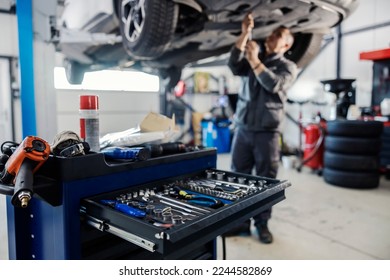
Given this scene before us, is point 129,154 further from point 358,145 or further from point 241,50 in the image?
point 358,145

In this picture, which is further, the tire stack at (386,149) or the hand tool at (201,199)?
the tire stack at (386,149)

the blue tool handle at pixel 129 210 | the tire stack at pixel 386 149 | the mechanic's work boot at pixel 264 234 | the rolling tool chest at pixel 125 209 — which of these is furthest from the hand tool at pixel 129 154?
the tire stack at pixel 386 149

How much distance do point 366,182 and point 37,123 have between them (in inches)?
97.7

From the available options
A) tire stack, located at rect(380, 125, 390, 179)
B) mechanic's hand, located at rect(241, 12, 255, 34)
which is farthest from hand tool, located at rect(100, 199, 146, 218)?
tire stack, located at rect(380, 125, 390, 179)

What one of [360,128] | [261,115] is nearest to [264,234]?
[261,115]

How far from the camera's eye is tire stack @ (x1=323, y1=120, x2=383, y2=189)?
96.0 inches

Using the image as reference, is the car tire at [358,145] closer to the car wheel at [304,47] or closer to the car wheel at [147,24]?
the car wheel at [304,47]

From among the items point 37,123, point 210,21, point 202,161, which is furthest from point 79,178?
point 210,21

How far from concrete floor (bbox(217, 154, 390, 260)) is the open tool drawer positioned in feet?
2.48

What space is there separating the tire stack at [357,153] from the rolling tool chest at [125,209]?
2.07 metres

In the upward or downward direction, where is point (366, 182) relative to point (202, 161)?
downward

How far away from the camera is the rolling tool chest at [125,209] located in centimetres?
49

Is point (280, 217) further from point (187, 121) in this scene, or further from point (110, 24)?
point (187, 121)

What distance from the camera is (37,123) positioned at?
3.83 feet
